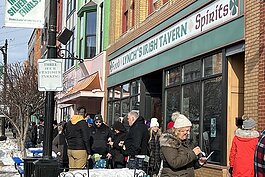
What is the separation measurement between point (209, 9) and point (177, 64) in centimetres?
264

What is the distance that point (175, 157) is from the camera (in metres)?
5.93

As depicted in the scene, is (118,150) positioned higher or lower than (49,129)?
lower

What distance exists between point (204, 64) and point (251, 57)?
2.37 meters

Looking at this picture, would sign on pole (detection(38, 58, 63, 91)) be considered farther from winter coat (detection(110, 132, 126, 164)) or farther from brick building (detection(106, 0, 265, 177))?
brick building (detection(106, 0, 265, 177))

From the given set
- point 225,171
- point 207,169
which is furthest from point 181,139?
point 207,169

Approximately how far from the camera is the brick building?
10.4 meters

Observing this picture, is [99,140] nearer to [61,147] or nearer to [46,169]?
[61,147]

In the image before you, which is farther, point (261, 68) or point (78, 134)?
point (78, 134)

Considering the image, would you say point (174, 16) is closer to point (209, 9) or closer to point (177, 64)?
point (177, 64)

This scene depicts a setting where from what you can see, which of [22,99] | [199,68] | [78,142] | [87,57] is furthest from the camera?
[87,57]

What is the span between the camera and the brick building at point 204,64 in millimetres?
10422

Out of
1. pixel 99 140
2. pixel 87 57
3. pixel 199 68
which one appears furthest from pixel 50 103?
pixel 87 57

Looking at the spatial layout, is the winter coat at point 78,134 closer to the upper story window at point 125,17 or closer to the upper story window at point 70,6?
the upper story window at point 125,17

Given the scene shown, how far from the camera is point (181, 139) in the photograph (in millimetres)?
Answer: 6145
